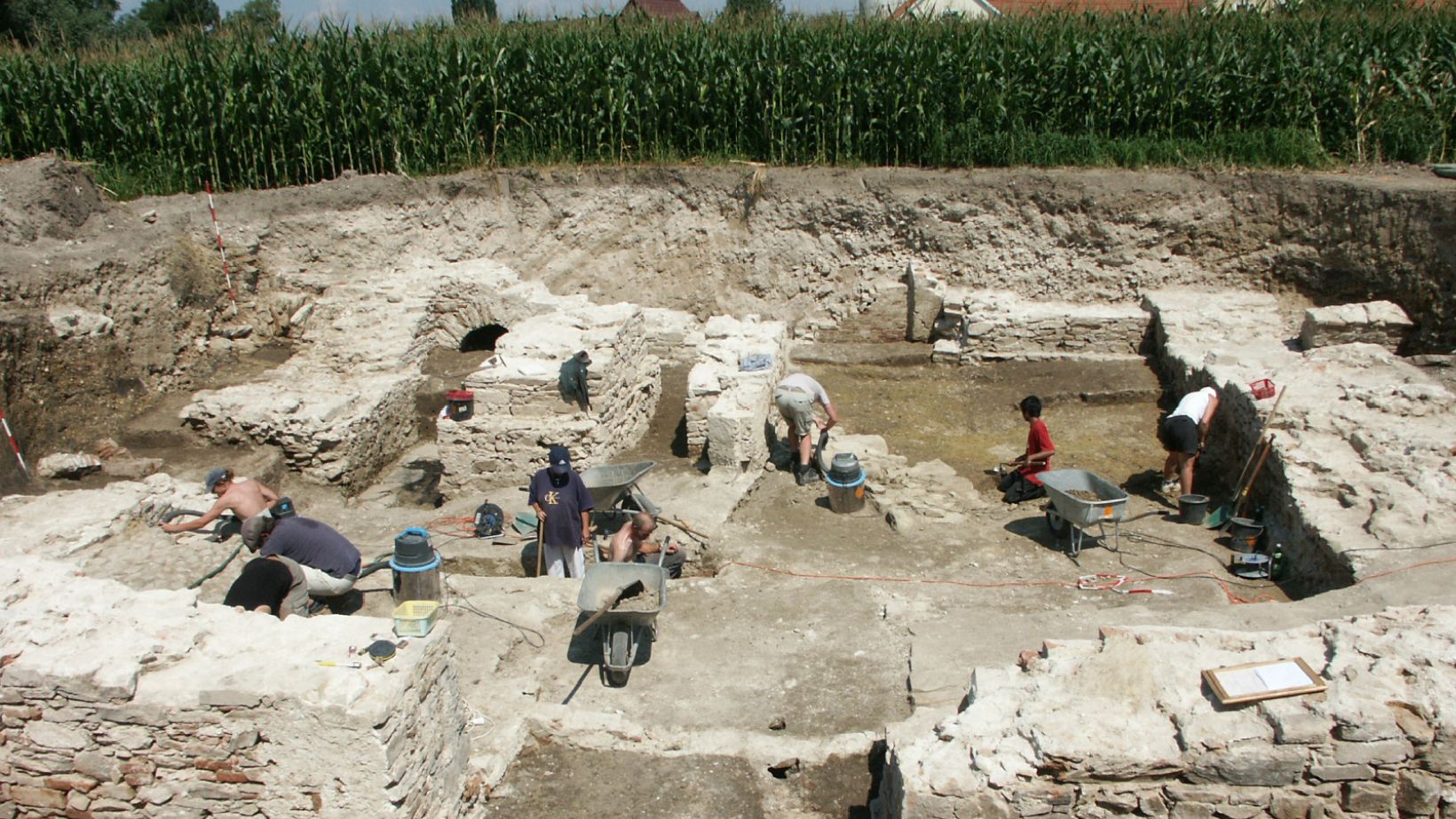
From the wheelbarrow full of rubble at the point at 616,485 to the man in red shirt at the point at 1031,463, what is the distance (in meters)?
3.42

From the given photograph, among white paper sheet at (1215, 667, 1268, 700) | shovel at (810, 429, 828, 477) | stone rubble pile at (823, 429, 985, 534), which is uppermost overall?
white paper sheet at (1215, 667, 1268, 700)

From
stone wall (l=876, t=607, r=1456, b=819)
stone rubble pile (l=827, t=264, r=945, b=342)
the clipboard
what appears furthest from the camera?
stone rubble pile (l=827, t=264, r=945, b=342)

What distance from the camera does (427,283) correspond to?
13930mm

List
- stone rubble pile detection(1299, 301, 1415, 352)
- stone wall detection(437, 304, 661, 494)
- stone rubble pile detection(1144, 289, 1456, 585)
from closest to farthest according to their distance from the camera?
stone rubble pile detection(1144, 289, 1456, 585)
stone wall detection(437, 304, 661, 494)
stone rubble pile detection(1299, 301, 1415, 352)

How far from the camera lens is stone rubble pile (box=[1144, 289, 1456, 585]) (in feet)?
25.2

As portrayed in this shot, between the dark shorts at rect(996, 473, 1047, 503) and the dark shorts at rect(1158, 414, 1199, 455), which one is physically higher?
the dark shorts at rect(1158, 414, 1199, 455)

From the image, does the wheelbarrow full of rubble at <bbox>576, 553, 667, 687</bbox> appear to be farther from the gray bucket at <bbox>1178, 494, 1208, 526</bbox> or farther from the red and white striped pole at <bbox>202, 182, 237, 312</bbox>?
the red and white striped pole at <bbox>202, 182, 237, 312</bbox>

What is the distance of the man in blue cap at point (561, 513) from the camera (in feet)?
27.8

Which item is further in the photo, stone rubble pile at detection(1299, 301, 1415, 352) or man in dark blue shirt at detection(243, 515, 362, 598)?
stone rubble pile at detection(1299, 301, 1415, 352)

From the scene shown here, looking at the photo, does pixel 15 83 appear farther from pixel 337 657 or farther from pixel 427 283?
pixel 337 657

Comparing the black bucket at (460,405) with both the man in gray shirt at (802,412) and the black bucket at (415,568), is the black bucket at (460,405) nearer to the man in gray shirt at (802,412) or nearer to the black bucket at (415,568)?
the black bucket at (415,568)

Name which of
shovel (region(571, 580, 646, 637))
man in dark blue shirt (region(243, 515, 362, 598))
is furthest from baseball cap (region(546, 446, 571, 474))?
man in dark blue shirt (region(243, 515, 362, 598))

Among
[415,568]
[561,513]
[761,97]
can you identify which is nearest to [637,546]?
[561,513]

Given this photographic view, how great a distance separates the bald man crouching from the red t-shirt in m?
3.59
